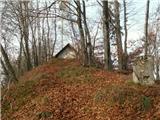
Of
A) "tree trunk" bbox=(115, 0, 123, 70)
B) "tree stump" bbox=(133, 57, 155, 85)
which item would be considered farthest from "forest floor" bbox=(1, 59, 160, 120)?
"tree trunk" bbox=(115, 0, 123, 70)

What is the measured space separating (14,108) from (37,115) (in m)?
2.07

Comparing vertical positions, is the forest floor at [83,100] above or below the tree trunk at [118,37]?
below

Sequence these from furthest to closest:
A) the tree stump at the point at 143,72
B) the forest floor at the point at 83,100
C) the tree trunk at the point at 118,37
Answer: the tree trunk at the point at 118,37 < the tree stump at the point at 143,72 < the forest floor at the point at 83,100

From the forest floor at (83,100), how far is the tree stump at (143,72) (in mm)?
372

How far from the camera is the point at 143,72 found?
15.6 meters

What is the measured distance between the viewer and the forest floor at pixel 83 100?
44.0 feet

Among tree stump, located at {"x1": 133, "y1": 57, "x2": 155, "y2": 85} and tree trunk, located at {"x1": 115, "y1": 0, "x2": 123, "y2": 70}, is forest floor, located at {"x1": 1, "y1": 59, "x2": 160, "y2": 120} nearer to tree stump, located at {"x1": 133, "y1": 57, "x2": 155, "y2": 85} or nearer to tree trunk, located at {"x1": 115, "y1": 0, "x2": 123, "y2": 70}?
tree stump, located at {"x1": 133, "y1": 57, "x2": 155, "y2": 85}

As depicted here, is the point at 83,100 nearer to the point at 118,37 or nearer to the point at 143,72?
the point at 143,72

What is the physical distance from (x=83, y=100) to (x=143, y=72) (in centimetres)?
305

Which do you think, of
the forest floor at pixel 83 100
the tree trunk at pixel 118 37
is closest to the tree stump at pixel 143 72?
the forest floor at pixel 83 100

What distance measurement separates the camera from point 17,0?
32688mm

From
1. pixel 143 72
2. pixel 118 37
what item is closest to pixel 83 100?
pixel 143 72

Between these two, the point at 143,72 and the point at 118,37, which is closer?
the point at 143,72

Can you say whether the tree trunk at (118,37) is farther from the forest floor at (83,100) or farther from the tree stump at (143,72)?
the tree stump at (143,72)
